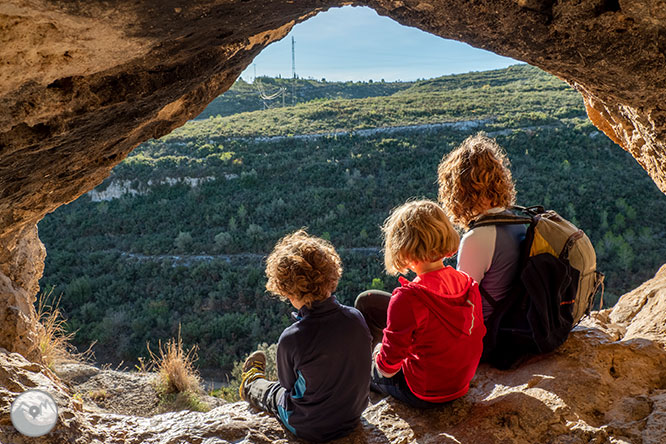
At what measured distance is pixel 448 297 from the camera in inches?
83.9

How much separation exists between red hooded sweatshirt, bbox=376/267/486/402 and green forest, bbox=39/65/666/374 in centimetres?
796

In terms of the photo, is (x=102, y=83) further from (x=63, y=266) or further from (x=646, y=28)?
(x=63, y=266)

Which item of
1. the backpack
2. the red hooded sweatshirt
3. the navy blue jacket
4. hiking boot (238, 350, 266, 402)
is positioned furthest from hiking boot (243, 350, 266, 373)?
the backpack

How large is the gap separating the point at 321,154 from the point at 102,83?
19.6 metres

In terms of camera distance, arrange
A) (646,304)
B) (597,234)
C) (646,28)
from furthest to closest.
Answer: (597,234) < (646,304) < (646,28)

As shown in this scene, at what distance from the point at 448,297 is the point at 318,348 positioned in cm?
72

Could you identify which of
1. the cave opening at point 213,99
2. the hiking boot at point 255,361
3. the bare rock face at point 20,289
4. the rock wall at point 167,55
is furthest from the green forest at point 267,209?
the rock wall at point 167,55

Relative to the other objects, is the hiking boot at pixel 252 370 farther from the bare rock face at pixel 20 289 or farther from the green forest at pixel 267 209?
the green forest at pixel 267 209

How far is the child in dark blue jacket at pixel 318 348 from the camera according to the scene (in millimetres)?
2195

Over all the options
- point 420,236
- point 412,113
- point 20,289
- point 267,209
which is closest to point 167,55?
point 420,236

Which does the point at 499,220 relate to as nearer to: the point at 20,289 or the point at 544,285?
the point at 544,285

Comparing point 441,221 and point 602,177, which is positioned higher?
point 441,221

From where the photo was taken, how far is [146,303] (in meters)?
11.7

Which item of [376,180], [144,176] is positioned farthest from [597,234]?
[144,176]
